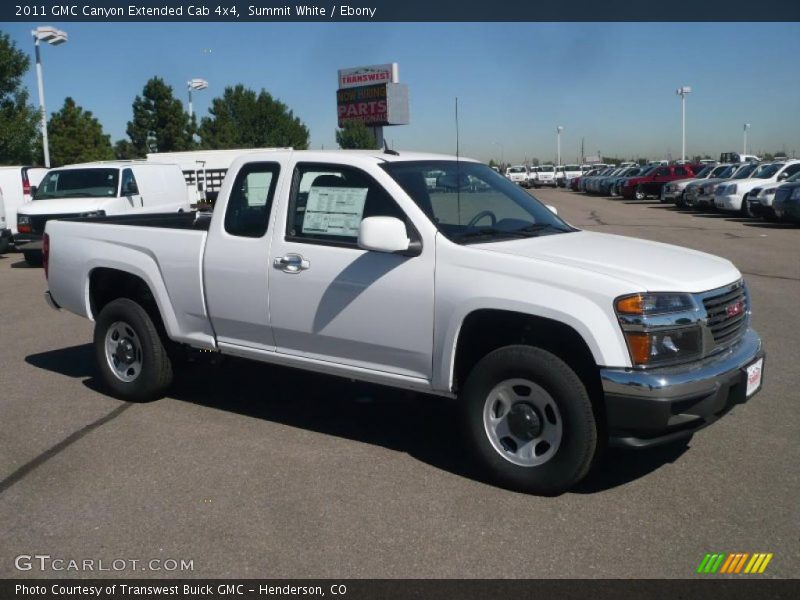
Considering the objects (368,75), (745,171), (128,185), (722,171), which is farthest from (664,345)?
(368,75)

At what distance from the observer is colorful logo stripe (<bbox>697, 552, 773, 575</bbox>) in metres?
3.67

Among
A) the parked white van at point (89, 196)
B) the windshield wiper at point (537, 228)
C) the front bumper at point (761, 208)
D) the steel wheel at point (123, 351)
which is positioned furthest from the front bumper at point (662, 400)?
the front bumper at point (761, 208)

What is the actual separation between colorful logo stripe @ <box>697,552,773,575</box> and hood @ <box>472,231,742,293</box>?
131cm

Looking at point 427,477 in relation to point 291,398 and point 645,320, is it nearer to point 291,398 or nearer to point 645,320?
point 645,320

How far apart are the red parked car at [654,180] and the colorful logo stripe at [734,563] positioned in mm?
35509

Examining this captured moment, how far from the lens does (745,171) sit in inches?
1108

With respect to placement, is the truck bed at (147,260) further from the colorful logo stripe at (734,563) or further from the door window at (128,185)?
the door window at (128,185)

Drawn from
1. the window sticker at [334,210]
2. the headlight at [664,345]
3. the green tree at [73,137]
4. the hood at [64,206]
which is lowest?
the headlight at [664,345]

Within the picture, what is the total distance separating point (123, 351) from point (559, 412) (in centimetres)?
365

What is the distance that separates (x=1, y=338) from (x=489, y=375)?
6659 millimetres

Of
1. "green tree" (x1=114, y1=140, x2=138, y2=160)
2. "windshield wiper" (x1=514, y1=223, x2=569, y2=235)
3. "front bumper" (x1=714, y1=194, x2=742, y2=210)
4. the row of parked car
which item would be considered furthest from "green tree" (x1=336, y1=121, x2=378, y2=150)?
"windshield wiper" (x1=514, y1=223, x2=569, y2=235)
